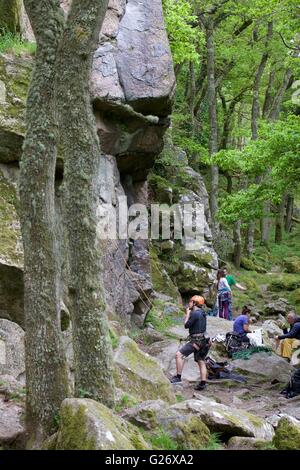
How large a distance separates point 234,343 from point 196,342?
334 centimetres

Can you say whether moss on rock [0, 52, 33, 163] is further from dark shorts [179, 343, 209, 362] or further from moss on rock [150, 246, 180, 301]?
moss on rock [150, 246, 180, 301]

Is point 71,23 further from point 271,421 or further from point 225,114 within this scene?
point 225,114

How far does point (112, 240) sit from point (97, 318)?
8.29 metres

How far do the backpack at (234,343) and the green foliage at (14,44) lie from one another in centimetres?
896

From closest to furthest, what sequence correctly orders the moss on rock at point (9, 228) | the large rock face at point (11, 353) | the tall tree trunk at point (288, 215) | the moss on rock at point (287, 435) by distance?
the moss on rock at point (287, 435) < the large rock face at point (11, 353) < the moss on rock at point (9, 228) < the tall tree trunk at point (288, 215)

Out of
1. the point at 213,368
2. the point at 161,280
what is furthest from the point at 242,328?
the point at 161,280

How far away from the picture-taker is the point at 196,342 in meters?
11.8

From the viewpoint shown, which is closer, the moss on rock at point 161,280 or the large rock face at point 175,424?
the large rock face at point 175,424

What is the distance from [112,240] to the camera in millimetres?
14000

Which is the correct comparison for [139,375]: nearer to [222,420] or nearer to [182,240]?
[222,420]

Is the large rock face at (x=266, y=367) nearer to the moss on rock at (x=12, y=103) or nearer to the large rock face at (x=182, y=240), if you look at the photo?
the large rock face at (x=182, y=240)

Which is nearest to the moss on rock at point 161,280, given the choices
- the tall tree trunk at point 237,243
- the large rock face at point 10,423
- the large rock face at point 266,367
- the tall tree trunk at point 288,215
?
the large rock face at point 266,367

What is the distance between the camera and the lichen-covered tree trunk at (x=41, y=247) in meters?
→ 5.65

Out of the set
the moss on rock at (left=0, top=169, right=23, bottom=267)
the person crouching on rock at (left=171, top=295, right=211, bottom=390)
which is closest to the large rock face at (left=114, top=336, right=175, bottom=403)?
the person crouching on rock at (left=171, top=295, right=211, bottom=390)
